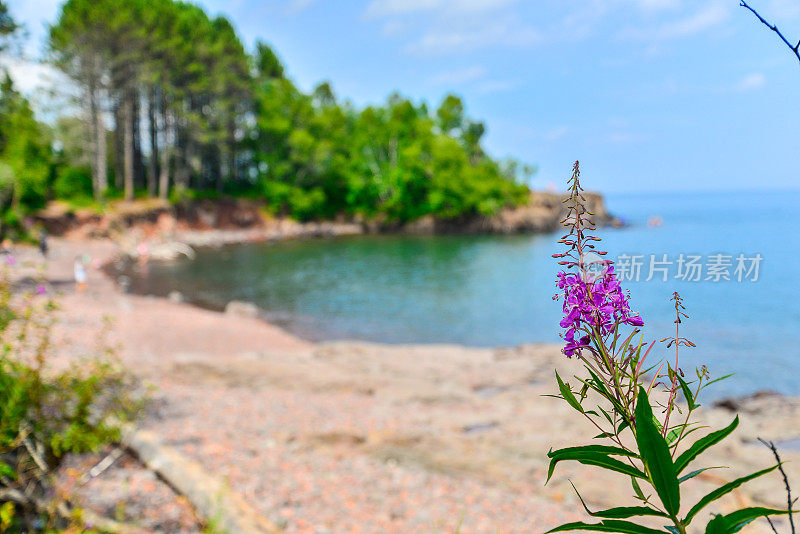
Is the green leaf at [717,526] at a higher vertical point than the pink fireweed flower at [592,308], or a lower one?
lower

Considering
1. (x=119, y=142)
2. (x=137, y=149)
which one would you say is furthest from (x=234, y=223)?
(x=119, y=142)

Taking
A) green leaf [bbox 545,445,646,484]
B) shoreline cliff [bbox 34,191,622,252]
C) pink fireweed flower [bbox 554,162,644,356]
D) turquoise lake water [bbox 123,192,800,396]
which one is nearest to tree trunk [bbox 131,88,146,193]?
shoreline cliff [bbox 34,191,622,252]

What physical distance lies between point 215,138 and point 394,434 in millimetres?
39204

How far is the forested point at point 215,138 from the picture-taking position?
106ft

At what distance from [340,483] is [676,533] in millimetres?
4954

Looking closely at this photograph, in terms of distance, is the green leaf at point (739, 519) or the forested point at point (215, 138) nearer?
the green leaf at point (739, 519)

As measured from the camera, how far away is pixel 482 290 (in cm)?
2219

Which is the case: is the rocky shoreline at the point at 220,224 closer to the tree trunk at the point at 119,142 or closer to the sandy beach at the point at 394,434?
A: the tree trunk at the point at 119,142

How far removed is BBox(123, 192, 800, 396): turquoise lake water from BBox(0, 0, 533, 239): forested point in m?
9.98

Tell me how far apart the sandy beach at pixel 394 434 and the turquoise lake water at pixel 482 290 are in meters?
1.83

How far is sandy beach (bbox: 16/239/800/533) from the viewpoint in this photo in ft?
16.5

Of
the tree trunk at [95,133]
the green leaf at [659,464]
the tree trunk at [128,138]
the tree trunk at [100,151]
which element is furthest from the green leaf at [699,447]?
the tree trunk at [128,138]

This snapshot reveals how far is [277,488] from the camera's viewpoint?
200 inches

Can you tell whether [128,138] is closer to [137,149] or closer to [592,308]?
[137,149]
